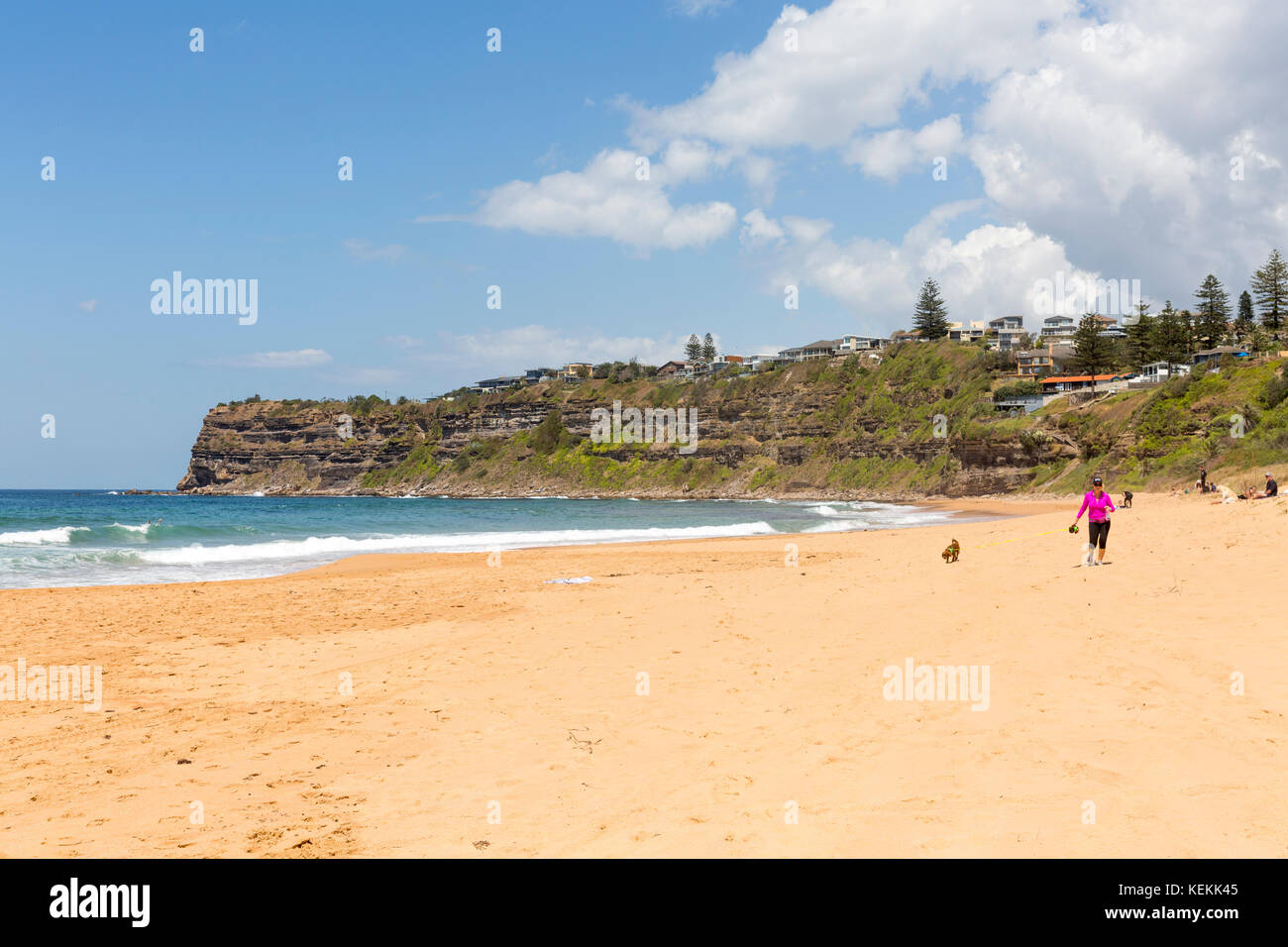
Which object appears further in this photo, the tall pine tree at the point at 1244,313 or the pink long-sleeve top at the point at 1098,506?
the tall pine tree at the point at 1244,313

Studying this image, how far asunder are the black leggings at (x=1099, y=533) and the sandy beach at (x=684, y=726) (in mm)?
517

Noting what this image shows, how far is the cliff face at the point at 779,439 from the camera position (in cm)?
5494

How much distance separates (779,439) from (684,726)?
102301mm

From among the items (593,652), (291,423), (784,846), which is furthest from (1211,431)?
(291,423)

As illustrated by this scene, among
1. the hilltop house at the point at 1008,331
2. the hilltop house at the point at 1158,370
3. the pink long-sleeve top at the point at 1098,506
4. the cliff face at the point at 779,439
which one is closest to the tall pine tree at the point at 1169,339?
the hilltop house at the point at 1158,370

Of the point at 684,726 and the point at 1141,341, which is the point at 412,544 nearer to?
the point at 684,726

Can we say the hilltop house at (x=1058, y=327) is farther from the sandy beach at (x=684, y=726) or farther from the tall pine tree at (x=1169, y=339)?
the sandy beach at (x=684, y=726)

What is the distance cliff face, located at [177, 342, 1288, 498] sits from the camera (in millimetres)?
54938

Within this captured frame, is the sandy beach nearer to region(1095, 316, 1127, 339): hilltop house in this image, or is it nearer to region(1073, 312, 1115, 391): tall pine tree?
region(1073, 312, 1115, 391): tall pine tree

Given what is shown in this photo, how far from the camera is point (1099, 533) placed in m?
14.5

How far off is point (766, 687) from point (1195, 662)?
3973 millimetres

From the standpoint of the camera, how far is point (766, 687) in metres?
7.99

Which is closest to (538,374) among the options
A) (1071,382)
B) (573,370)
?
(573,370)

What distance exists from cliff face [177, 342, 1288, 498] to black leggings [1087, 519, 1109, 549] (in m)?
28.8
